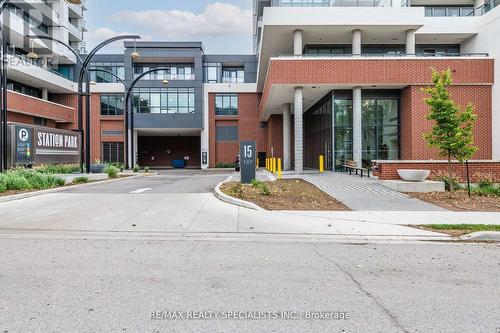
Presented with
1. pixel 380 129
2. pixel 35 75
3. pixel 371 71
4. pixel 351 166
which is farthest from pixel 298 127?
pixel 35 75

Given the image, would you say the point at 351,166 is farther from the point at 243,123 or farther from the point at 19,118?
the point at 19,118

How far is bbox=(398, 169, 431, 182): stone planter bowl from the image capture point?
620 inches

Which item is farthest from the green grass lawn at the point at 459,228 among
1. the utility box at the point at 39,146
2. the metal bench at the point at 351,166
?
the utility box at the point at 39,146

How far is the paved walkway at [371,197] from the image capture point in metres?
11.4

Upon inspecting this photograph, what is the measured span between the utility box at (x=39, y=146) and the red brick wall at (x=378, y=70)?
553 inches

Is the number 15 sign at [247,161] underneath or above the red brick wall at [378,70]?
underneath

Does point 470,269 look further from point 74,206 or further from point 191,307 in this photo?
point 74,206

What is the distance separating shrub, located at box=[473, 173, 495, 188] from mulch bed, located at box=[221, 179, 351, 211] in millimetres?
6756

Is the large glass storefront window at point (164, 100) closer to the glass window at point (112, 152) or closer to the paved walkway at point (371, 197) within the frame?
the glass window at point (112, 152)

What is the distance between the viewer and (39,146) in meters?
24.6

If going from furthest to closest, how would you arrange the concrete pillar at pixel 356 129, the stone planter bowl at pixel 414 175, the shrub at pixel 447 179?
1. the concrete pillar at pixel 356 129
2. the stone planter bowl at pixel 414 175
3. the shrub at pixel 447 179

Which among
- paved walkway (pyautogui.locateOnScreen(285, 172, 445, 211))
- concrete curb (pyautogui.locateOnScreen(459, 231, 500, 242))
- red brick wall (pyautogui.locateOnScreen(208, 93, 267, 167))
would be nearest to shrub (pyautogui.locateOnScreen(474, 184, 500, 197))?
paved walkway (pyautogui.locateOnScreen(285, 172, 445, 211))

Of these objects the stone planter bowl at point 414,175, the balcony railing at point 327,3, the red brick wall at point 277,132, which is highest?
the balcony railing at point 327,3

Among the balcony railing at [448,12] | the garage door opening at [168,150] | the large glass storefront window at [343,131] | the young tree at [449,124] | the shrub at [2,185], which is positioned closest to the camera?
the young tree at [449,124]
